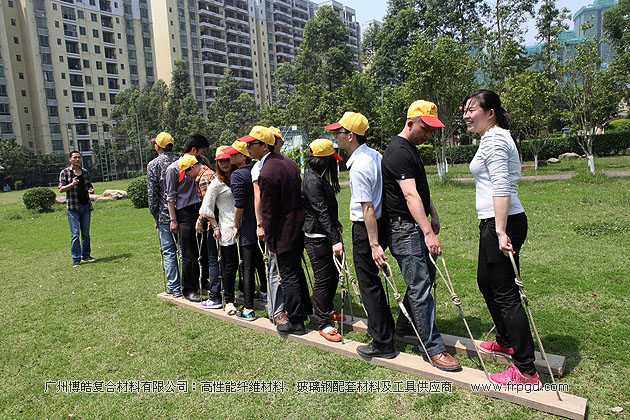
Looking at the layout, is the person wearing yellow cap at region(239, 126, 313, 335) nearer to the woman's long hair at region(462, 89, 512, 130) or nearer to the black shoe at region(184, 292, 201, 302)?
the black shoe at region(184, 292, 201, 302)

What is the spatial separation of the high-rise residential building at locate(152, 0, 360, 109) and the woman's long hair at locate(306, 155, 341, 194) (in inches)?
2569

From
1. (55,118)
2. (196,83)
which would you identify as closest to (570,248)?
(55,118)

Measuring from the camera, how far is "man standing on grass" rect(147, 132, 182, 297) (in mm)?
5605

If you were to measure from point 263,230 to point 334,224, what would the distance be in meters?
0.70

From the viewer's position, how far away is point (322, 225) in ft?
13.0

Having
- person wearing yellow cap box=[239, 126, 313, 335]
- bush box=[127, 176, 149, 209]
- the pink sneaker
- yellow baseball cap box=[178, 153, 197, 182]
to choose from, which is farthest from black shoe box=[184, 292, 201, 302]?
bush box=[127, 176, 149, 209]

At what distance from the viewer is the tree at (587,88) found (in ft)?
50.0

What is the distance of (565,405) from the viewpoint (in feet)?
8.84

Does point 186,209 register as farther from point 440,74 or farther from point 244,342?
point 440,74

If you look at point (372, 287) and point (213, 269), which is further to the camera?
point (213, 269)

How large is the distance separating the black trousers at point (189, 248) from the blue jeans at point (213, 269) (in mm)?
200

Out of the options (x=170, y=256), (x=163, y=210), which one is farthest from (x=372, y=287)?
(x=163, y=210)

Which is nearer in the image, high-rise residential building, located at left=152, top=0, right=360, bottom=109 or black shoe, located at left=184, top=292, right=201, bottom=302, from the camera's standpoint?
black shoe, located at left=184, top=292, right=201, bottom=302

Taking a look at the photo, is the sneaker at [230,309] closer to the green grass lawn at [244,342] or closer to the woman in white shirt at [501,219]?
the green grass lawn at [244,342]
